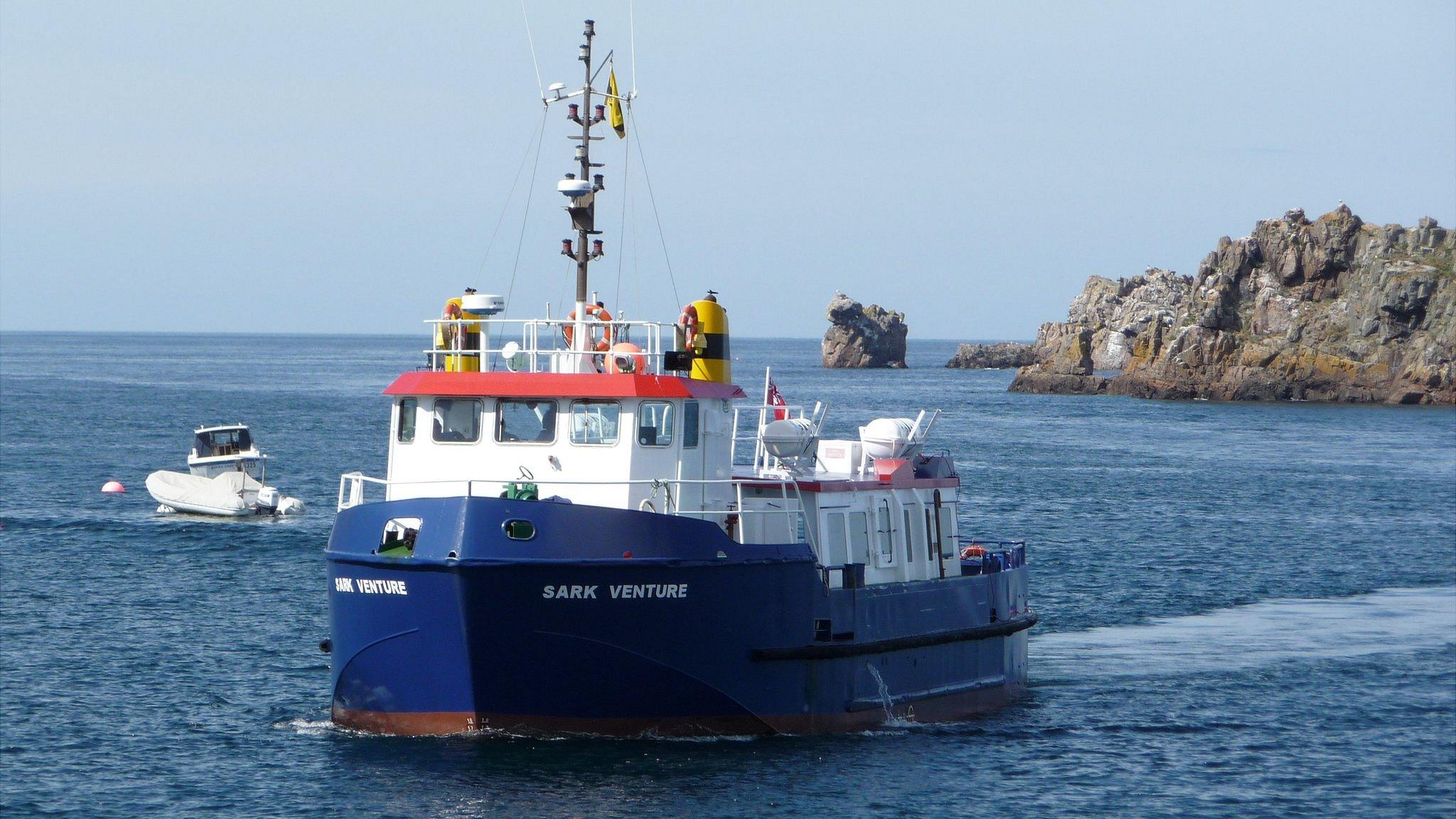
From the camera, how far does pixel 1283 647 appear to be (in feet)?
101

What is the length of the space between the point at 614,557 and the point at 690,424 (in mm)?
2918

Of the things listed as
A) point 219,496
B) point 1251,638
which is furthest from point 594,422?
point 219,496

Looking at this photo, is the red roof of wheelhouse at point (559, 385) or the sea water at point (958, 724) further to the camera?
the red roof of wheelhouse at point (559, 385)

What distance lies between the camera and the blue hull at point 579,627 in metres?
18.2

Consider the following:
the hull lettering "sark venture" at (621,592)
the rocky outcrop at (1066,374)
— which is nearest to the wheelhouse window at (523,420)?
the hull lettering "sark venture" at (621,592)

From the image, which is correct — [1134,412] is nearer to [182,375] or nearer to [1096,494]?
[1096,494]

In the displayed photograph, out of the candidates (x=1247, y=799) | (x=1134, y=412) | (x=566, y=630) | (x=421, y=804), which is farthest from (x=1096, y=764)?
(x=1134, y=412)

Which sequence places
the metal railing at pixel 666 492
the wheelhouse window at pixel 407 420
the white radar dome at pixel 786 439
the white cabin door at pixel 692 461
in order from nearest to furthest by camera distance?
the metal railing at pixel 666 492, the white cabin door at pixel 692 461, the wheelhouse window at pixel 407 420, the white radar dome at pixel 786 439

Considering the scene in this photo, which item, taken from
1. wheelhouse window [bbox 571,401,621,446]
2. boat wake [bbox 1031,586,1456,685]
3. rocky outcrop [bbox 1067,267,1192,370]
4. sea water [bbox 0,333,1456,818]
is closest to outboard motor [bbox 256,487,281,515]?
sea water [bbox 0,333,1456,818]

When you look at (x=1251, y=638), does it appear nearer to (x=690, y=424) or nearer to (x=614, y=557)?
(x=690, y=424)

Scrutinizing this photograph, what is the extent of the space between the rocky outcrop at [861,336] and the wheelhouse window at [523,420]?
15983 centimetres

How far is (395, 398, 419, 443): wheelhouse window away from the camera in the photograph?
68.7 feet

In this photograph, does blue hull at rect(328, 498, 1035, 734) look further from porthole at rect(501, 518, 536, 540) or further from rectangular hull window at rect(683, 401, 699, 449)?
rectangular hull window at rect(683, 401, 699, 449)

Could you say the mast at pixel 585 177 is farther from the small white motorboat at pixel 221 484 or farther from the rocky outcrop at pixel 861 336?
the rocky outcrop at pixel 861 336
